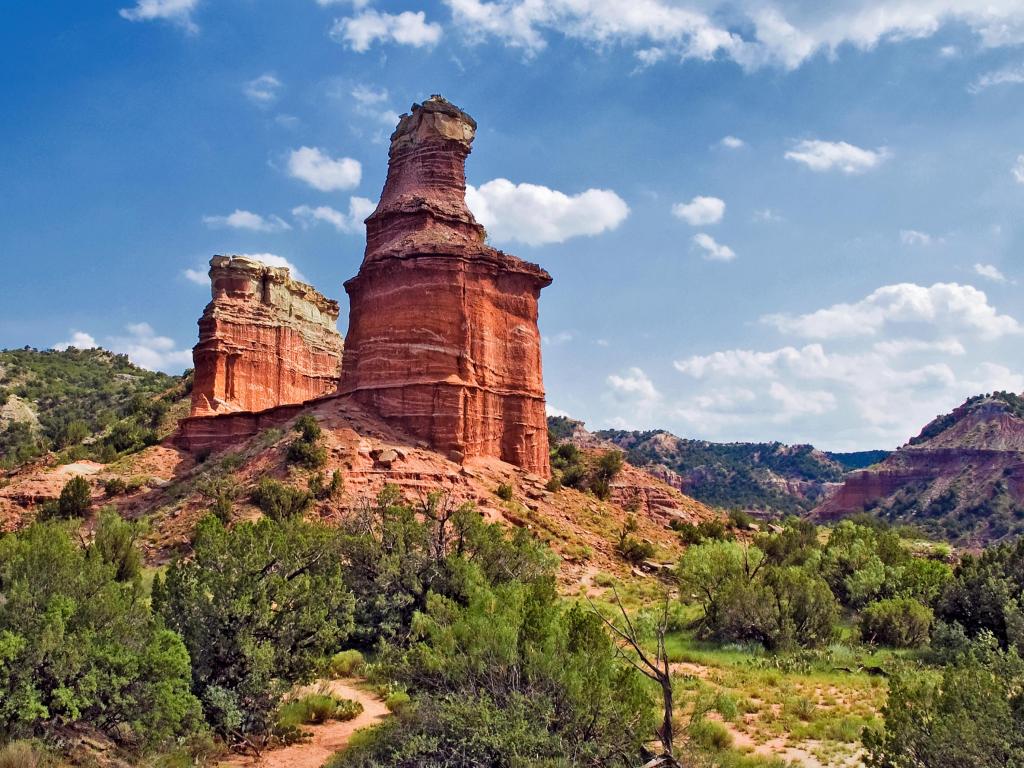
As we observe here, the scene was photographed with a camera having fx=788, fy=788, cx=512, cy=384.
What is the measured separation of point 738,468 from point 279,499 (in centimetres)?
12806

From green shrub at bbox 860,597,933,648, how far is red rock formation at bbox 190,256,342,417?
4293cm

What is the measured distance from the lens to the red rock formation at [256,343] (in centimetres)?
5653

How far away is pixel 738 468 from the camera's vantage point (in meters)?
148

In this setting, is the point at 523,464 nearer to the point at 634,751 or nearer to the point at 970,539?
the point at 634,751

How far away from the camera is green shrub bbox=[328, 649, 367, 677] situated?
18.4 metres

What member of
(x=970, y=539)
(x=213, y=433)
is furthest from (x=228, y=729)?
(x=970, y=539)

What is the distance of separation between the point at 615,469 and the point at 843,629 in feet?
93.7

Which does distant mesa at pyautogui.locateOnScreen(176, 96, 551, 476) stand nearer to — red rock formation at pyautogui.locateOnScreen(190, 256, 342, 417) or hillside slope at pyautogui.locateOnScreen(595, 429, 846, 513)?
red rock formation at pyautogui.locateOnScreen(190, 256, 342, 417)

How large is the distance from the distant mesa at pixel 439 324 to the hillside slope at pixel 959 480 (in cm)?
6135

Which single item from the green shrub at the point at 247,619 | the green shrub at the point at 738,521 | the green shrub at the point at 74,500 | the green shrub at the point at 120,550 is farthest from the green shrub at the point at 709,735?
the green shrub at the point at 738,521

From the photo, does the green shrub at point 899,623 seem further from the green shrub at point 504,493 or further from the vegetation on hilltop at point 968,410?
the vegetation on hilltop at point 968,410

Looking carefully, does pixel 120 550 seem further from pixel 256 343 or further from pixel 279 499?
pixel 256 343

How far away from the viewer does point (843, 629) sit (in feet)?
77.5

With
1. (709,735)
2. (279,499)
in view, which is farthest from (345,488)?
(709,735)
